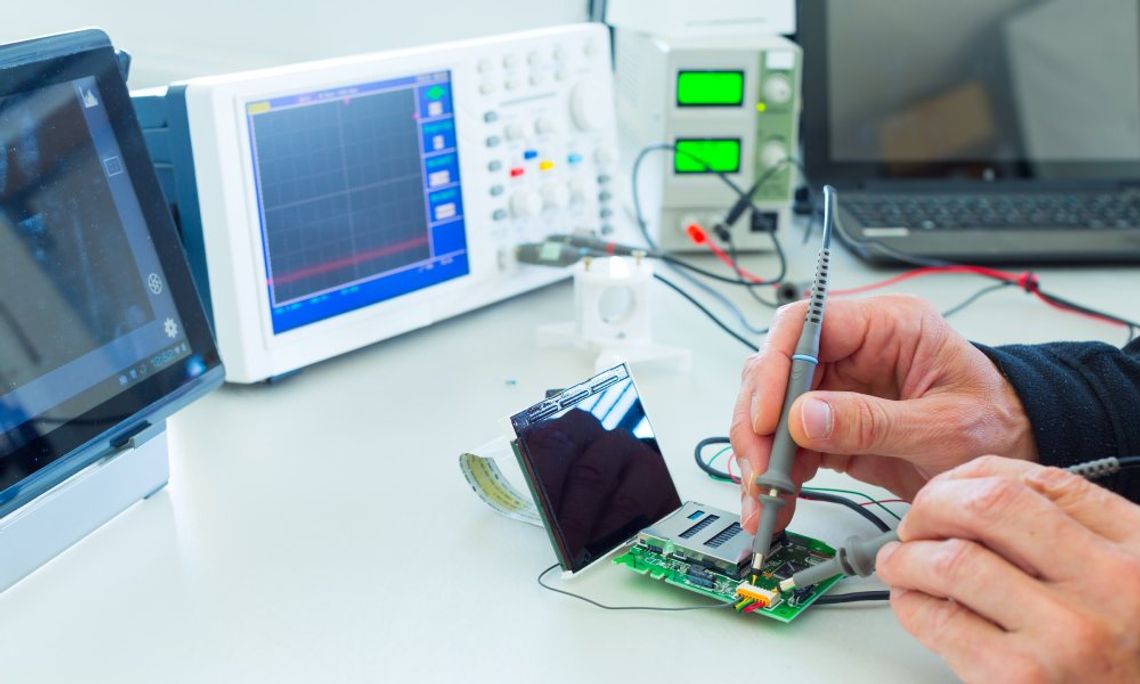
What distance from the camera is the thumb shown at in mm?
836

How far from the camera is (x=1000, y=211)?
1.64m

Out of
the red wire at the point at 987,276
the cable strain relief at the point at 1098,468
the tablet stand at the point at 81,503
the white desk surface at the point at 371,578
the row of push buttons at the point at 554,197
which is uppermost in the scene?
the row of push buttons at the point at 554,197

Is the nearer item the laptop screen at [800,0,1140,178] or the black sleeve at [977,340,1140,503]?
the black sleeve at [977,340,1140,503]

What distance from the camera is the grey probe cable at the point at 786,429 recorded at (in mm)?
822

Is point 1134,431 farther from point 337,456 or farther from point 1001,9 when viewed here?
point 1001,9

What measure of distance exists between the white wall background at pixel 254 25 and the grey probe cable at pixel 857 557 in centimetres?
92

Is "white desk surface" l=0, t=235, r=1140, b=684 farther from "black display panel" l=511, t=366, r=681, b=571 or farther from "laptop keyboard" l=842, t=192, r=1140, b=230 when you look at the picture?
"laptop keyboard" l=842, t=192, r=1140, b=230

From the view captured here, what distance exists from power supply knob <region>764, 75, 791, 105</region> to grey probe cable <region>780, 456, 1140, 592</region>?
88 centimetres

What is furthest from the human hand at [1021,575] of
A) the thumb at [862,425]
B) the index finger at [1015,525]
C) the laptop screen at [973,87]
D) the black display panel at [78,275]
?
the laptop screen at [973,87]

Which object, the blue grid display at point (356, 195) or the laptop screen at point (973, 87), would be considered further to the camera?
the laptop screen at point (973, 87)

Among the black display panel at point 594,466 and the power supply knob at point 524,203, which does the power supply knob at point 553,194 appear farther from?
the black display panel at point 594,466

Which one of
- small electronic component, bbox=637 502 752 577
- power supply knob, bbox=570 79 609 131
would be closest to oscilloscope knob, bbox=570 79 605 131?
power supply knob, bbox=570 79 609 131

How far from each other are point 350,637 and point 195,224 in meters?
0.52

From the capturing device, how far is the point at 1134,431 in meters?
0.93
